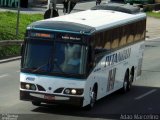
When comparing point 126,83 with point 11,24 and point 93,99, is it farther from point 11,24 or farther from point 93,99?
point 11,24

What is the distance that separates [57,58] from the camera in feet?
59.3

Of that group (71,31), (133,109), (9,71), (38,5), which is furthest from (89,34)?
(38,5)

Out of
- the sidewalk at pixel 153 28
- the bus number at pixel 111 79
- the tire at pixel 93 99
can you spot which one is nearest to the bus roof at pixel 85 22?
the bus number at pixel 111 79

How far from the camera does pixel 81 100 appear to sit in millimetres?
17969

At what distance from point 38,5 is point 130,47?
47.1 metres

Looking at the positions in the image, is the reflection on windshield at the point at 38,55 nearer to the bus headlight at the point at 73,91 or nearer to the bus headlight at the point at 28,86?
the bus headlight at the point at 28,86

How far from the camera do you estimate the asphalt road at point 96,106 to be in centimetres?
1797

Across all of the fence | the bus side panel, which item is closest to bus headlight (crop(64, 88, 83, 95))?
the bus side panel

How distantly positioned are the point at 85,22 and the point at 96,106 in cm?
269

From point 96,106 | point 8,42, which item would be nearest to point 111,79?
point 96,106

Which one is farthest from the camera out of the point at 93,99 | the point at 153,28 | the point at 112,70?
the point at 153,28

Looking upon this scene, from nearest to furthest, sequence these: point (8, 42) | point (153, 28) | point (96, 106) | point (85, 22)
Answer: point (85, 22) < point (96, 106) < point (8, 42) < point (153, 28)

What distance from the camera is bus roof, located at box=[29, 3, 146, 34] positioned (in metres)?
18.3

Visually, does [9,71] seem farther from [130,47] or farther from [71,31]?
[71,31]
